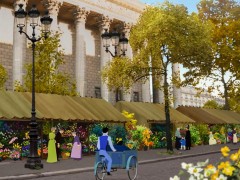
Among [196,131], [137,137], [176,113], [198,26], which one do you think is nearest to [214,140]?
[196,131]

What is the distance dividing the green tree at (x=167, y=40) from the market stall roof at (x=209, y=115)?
38.8ft

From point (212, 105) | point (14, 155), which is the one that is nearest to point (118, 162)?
point (14, 155)

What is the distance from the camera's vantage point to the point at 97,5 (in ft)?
144

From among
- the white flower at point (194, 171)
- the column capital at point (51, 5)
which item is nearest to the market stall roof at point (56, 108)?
the column capital at point (51, 5)

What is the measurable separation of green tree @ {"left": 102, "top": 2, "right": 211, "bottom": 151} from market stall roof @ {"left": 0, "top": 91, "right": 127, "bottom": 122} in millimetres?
2285

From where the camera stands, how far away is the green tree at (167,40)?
2623cm

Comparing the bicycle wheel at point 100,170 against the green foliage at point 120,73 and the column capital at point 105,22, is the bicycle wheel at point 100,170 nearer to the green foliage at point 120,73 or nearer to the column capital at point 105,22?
the green foliage at point 120,73

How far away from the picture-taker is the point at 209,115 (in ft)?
139

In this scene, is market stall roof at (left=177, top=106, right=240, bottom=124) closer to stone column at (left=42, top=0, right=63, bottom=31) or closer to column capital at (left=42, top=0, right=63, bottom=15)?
stone column at (left=42, top=0, right=63, bottom=31)

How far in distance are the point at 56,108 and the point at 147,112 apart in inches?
408

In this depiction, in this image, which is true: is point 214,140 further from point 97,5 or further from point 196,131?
point 97,5

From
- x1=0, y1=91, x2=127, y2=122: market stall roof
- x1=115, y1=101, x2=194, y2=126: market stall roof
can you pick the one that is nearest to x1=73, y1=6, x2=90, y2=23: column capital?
x1=115, y1=101, x2=194, y2=126: market stall roof

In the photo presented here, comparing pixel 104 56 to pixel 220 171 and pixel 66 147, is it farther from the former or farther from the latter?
pixel 220 171

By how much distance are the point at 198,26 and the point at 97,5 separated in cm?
1917
